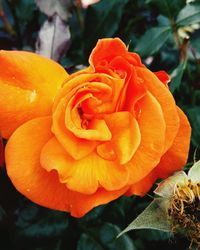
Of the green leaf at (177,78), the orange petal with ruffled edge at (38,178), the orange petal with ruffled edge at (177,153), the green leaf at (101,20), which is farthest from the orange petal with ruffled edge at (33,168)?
the green leaf at (101,20)

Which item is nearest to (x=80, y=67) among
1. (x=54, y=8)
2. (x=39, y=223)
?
(x=54, y=8)

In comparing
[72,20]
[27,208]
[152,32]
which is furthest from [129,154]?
[72,20]

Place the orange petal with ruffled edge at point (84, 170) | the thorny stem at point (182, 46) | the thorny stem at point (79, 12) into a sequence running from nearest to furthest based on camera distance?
the orange petal with ruffled edge at point (84, 170)
the thorny stem at point (182, 46)
the thorny stem at point (79, 12)

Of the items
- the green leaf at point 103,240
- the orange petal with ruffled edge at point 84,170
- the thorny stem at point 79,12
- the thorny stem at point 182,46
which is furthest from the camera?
the thorny stem at point 79,12

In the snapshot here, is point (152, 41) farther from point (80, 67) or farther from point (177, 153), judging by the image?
point (177, 153)

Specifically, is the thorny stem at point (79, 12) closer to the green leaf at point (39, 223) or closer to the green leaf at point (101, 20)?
the green leaf at point (101, 20)
